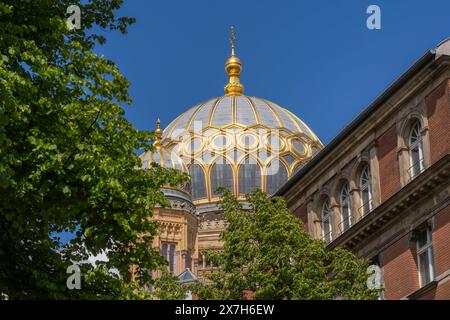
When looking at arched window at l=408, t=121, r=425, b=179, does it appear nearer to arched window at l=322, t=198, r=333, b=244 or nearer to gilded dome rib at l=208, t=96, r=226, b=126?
arched window at l=322, t=198, r=333, b=244

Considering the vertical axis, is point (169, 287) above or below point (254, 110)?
below

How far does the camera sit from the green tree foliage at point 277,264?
114 ft

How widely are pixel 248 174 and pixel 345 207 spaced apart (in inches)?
2092

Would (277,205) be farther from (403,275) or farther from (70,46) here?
(70,46)

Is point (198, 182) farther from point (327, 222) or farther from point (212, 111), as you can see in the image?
point (327, 222)

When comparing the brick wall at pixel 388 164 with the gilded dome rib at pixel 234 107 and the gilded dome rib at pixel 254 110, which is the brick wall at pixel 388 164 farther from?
the gilded dome rib at pixel 254 110

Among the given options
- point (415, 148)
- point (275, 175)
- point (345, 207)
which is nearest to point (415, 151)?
point (415, 148)

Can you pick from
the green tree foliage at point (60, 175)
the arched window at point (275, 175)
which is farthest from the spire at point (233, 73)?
the green tree foliage at point (60, 175)

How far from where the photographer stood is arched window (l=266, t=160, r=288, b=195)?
10275cm

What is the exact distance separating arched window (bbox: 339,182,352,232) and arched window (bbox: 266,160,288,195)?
53.0 meters

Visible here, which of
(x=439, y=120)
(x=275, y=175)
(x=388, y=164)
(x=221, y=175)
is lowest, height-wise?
(x=388, y=164)

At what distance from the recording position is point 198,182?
4006 inches
